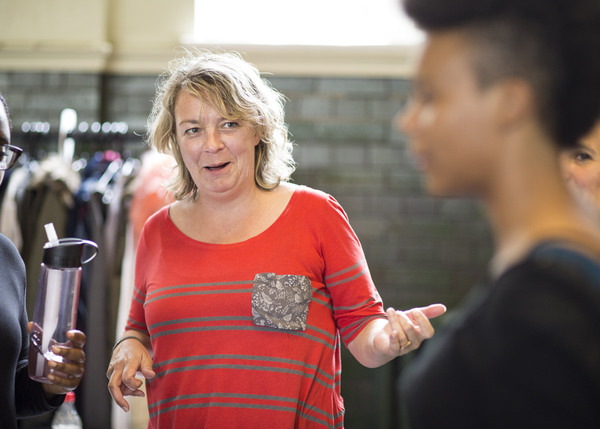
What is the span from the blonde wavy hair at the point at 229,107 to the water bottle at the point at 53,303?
1.38 ft

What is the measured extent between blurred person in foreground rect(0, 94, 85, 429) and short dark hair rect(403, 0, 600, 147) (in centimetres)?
119

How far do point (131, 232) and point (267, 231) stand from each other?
1.61 m

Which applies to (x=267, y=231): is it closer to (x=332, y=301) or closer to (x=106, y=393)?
(x=332, y=301)

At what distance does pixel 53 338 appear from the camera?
5.38 ft

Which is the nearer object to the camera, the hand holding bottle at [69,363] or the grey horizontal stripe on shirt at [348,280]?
the hand holding bottle at [69,363]

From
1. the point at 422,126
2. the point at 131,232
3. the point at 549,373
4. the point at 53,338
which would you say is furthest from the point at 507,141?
the point at 131,232

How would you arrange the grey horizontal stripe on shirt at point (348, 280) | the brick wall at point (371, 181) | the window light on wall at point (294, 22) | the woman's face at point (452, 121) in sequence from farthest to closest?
the window light on wall at point (294, 22) < the brick wall at point (371, 181) < the grey horizontal stripe on shirt at point (348, 280) < the woman's face at point (452, 121)

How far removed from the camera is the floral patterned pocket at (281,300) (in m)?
1.72

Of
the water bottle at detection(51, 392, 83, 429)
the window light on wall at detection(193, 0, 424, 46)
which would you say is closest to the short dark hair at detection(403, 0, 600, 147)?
the water bottle at detection(51, 392, 83, 429)

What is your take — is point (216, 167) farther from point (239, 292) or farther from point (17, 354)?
point (17, 354)

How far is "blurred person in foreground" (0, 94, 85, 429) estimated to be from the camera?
5.45 ft

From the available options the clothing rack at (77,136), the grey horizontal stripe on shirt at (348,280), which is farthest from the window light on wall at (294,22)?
the grey horizontal stripe on shirt at (348,280)

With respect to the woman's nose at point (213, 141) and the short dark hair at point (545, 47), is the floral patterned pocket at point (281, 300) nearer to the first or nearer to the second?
the woman's nose at point (213, 141)

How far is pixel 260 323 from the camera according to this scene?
1.73 meters
